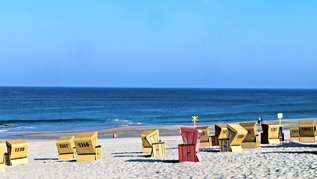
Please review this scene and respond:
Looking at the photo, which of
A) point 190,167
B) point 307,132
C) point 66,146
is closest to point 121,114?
point 307,132

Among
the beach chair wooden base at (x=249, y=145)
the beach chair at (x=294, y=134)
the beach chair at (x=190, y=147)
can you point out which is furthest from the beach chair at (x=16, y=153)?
the beach chair at (x=294, y=134)

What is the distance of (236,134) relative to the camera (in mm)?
19891

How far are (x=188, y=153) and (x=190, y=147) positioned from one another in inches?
8.8

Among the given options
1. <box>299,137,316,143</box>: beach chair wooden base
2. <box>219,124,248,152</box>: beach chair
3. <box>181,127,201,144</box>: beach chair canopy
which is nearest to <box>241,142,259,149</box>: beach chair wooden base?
<box>219,124,248,152</box>: beach chair

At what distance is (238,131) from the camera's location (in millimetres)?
20078

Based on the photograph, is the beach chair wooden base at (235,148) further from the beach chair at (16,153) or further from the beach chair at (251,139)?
the beach chair at (16,153)

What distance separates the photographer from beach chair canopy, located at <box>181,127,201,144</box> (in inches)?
670

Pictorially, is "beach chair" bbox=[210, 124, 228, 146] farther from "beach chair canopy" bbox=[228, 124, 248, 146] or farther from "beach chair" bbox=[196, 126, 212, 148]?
"beach chair canopy" bbox=[228, 124, 248, 146]

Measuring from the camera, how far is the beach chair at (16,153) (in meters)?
19.5

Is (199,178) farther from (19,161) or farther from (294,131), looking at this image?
(294,131)

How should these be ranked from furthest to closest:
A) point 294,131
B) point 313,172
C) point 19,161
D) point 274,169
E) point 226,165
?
1. point 294,131
2. point 19,161
3. point 226,165
4. point 274,169
5. point 313,172

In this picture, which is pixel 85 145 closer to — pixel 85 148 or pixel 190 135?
pixel 85 148

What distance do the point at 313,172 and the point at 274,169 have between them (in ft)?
4.04

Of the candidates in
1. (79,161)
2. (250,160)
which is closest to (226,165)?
(250,160)
